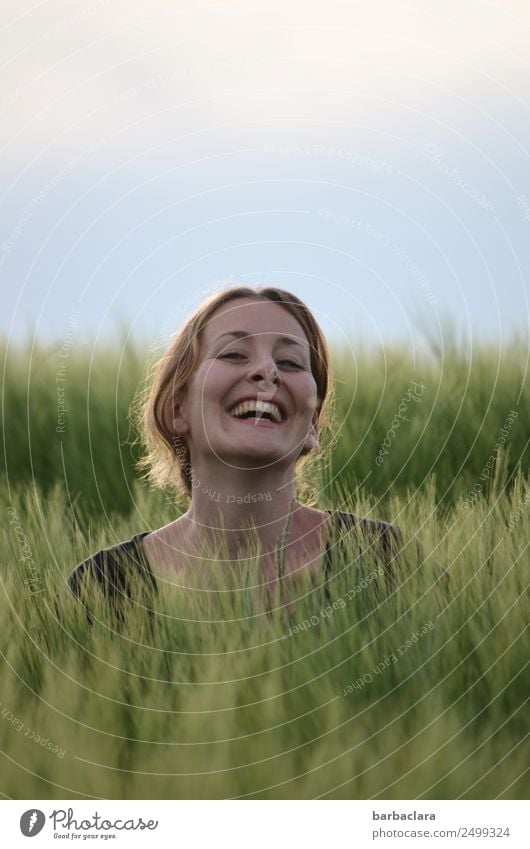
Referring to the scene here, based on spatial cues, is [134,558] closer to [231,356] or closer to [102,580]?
[102,580]

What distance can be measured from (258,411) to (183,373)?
0.55 feet

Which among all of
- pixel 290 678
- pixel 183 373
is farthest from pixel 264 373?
pixel 290 678

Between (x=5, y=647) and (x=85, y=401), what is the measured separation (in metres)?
0.90

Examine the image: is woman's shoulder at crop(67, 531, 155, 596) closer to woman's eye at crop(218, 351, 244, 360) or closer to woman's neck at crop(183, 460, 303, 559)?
woman's neck at crop(183, 460, 303, 559)

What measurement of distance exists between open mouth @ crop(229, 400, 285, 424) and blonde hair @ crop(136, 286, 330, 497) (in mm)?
122

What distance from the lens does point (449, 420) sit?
191 cm

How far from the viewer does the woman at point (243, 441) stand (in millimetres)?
1556

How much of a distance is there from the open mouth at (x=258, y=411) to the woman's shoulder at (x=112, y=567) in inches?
10.1

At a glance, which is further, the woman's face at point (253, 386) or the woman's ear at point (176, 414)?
the woman's ear at point (176, 414)

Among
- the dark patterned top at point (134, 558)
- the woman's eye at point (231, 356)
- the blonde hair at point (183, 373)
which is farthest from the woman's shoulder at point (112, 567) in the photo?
the woman's eye at point (231, 356)

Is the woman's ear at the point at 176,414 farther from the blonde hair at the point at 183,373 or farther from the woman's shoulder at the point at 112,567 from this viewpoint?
the woman's shoulder at the point at 112,567

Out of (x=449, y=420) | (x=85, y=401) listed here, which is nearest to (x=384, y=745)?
(x=449, y=420)

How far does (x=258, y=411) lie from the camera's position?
156cm
